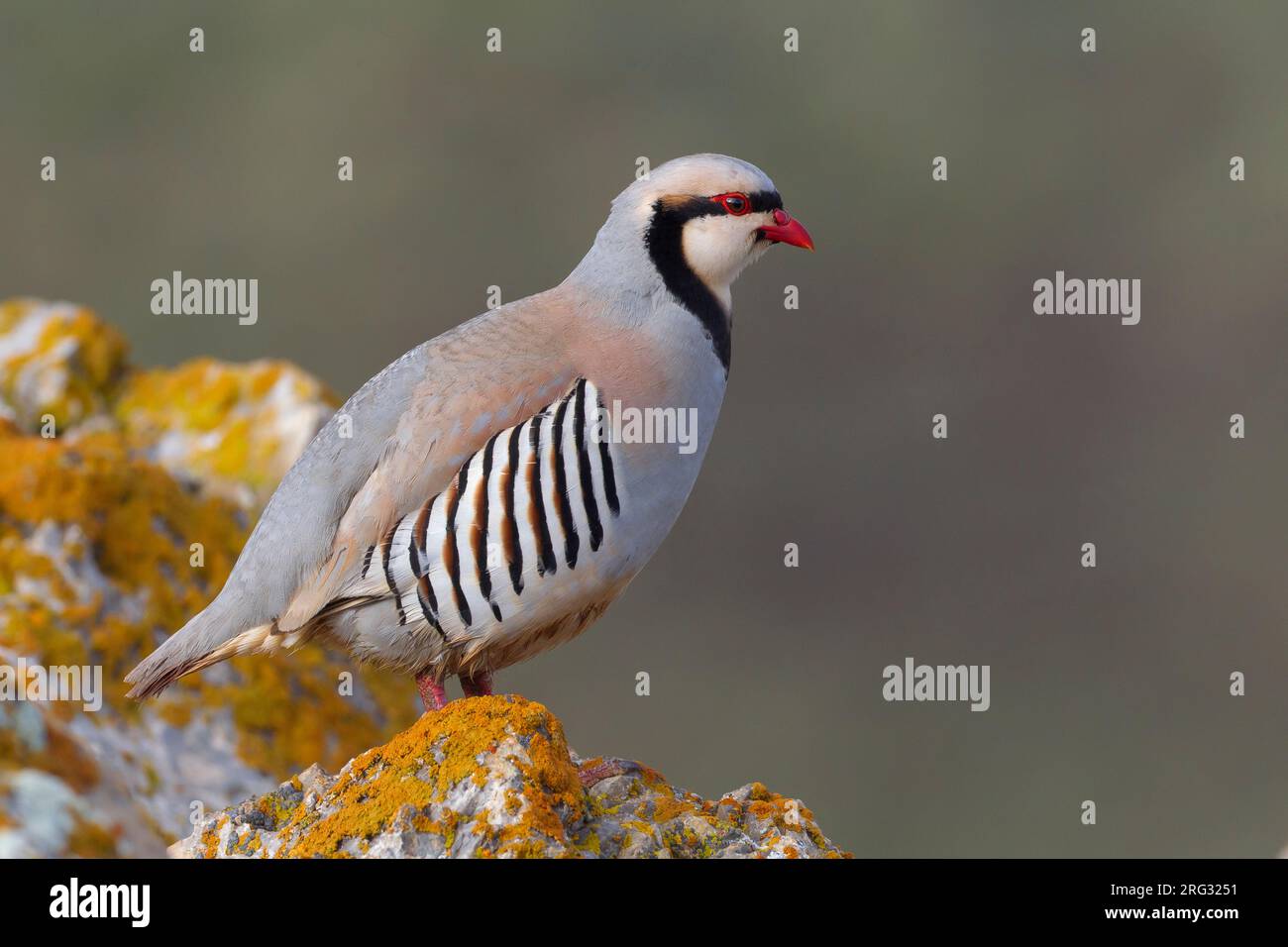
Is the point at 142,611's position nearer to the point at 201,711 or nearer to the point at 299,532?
the point at 201,711

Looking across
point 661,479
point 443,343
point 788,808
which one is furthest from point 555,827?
point 443,343

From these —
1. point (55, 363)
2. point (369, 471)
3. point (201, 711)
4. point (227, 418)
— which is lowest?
point (201, 711)

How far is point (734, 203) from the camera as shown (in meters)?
6.43

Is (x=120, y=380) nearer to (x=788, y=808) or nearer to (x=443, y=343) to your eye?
(x=443, y=343)

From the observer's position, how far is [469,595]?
577 cm

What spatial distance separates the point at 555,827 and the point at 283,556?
2.10 meters

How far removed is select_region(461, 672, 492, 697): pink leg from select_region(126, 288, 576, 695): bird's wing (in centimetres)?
74

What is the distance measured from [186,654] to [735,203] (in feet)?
9.21

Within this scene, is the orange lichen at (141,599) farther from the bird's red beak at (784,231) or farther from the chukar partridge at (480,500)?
the bird's red beak at (784,231)

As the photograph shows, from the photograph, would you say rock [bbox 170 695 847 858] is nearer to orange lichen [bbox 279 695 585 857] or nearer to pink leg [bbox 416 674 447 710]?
orange lichen [bbox 279 695 585 857]

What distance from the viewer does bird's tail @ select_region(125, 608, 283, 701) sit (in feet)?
18.7

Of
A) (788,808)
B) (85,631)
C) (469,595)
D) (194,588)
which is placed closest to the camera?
(788,808)

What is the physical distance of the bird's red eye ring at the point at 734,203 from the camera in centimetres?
641

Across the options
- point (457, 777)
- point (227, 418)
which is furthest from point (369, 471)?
point (227, 418)
